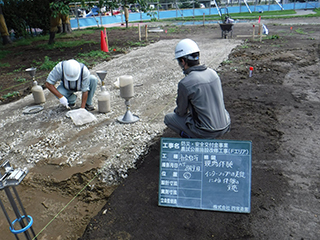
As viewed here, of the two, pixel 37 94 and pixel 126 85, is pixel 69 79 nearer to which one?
pixel 126 85

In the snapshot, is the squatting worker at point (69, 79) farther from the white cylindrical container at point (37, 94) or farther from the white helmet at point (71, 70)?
the white cylindrical container at point (37, 94)

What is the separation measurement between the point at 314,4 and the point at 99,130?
32.7 m

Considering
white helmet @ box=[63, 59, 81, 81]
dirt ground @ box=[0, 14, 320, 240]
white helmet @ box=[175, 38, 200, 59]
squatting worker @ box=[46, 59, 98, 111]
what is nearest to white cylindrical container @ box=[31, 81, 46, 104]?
squatting worker @ box=[46, 59, 98, 111]

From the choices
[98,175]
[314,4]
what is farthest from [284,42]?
[314,4]

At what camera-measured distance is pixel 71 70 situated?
4625 mm

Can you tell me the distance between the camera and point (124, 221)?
2713mm

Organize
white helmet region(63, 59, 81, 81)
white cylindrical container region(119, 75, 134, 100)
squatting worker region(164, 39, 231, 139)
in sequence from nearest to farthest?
squatting worker region(164, 39, 231, 139), white cylindrical container region(119, 75, 134, 100), white helmet region(63, 59, 81, 81)

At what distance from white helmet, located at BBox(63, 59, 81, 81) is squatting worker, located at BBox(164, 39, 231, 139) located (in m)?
2.39

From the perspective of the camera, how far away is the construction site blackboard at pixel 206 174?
2.39 meters

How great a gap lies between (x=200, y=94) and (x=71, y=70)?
2.78m

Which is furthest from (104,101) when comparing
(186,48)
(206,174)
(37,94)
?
(206,174)

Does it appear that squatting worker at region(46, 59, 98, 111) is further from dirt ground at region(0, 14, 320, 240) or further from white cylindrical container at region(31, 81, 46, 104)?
white cylindrical container at region(31, 81, 46, 104)

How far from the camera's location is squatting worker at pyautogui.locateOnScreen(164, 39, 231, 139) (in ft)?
9.37

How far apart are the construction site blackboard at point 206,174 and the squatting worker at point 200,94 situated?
0.58 meters
